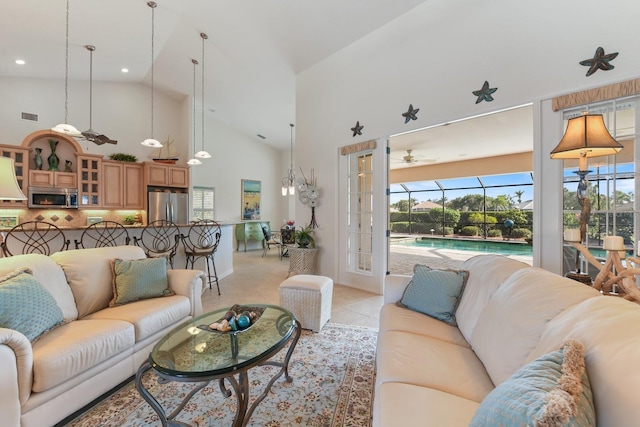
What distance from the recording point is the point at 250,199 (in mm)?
9250

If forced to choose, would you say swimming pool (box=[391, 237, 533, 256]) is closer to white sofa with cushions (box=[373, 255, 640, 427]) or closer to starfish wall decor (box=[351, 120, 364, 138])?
starfish wall decor (box=[351, 120, 364, 138])

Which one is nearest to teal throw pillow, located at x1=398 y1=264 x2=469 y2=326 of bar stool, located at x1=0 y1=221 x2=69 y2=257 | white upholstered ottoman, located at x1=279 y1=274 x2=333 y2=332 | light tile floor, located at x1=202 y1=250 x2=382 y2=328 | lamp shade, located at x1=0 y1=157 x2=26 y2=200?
white upholstered ottoman, located at x1=279 y1=274 x2=333 y2=332

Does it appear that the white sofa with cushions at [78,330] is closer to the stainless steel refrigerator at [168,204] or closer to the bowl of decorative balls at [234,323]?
the bowl of decorative balls at [234,323]

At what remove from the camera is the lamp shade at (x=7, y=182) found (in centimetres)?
193

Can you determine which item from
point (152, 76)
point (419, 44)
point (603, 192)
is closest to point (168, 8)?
point (152, 76)

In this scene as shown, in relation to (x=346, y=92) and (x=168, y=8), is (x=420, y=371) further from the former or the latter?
(x=168, y=8)

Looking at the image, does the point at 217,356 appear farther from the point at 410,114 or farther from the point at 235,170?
the point at 235,170

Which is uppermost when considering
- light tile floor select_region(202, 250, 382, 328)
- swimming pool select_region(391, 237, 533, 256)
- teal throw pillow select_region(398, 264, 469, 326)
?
teal throw pillow select_region(398, 264, 469, 326)

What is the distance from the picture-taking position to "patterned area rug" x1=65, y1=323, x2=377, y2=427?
5.24ft

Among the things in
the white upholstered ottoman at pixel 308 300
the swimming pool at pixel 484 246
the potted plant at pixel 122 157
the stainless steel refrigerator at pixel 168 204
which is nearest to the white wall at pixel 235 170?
the stainless steel refrigerator at pixel 168 204

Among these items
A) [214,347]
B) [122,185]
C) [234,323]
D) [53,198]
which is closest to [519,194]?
[234,323]

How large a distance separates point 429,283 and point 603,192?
74.3 inches

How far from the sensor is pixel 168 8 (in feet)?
13.4

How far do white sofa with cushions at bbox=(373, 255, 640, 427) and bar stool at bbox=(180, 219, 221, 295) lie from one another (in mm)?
3193
